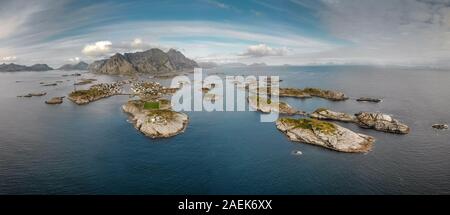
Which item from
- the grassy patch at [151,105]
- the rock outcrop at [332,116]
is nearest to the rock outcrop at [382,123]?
the rock outcrop at [332,116]

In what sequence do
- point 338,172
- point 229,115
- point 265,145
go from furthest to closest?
point 229,115 → point 265,145 → point 338,172

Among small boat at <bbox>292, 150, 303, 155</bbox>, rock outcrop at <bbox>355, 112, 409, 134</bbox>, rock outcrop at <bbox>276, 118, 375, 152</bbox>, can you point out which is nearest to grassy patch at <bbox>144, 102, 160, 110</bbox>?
rock outcrop at <bbox>276, 118, 375, 152</bbox>

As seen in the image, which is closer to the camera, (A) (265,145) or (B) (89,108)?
(A) (265,145)

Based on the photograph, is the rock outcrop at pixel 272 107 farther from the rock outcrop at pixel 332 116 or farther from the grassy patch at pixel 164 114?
the grassy patch at pixel 164 114

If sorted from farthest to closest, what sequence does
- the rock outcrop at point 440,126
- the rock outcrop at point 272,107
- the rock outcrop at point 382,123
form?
the rock outcrop at point 272,107
the rock outcrop at point 440,126
the rock outcrop at point 382,123

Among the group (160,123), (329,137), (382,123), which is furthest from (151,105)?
(382,123)
